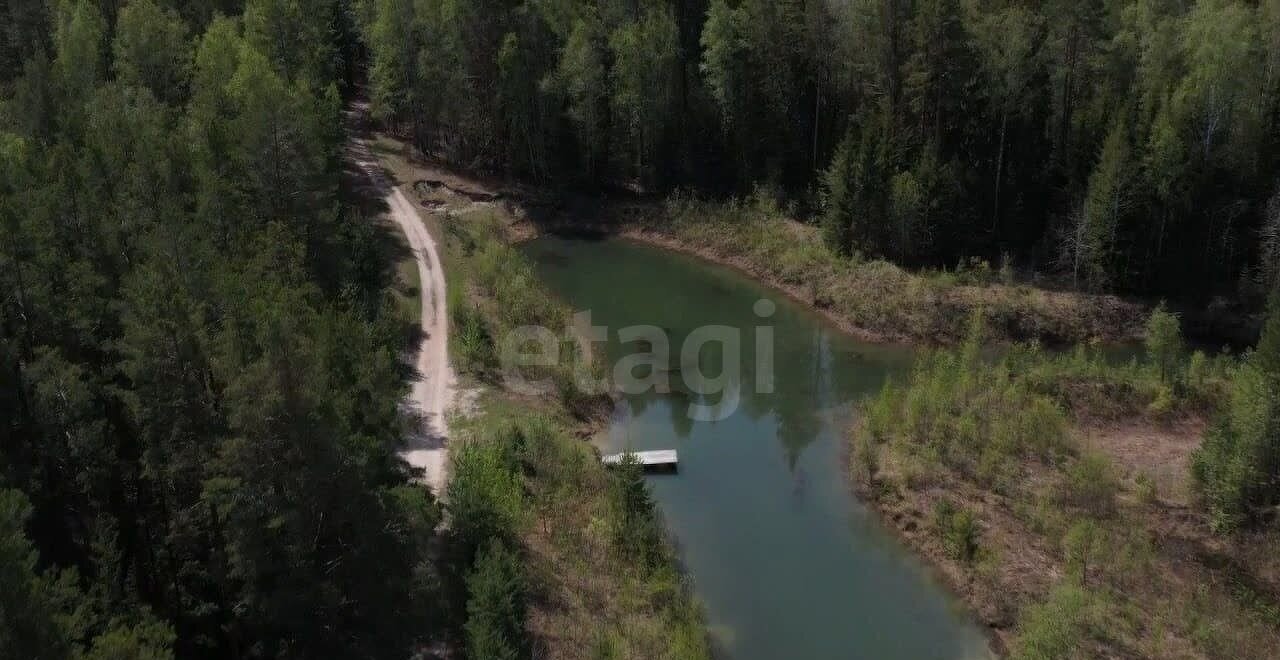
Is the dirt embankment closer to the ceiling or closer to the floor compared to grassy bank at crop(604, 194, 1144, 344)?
closer to the floor

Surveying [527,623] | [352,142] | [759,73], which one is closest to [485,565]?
[527,623]

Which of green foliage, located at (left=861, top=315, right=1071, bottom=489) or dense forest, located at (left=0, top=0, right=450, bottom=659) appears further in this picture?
green foliage, located at (left=861, top=315, right=1071, bottom=489)

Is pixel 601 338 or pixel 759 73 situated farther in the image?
pixel 759 73

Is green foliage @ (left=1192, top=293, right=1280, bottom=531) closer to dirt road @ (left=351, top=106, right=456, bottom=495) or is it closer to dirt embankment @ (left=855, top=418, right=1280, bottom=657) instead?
dirt embankment @ (left=855, top=418, right=1280, bottom=657)

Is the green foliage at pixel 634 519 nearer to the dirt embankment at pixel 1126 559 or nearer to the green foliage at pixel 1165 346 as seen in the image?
the dirt embankment at pixel 1126 559

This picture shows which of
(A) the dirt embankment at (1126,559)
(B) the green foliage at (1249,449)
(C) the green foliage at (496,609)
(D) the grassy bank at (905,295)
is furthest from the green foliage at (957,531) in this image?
(D) the grassy bank at (905,295)

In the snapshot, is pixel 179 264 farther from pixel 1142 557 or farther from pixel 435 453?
pixel 1142 557

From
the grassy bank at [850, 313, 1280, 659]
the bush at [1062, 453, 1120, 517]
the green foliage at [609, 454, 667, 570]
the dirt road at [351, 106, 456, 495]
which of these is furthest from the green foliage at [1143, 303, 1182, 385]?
the dirt road at [351, 106, 456, 495]
